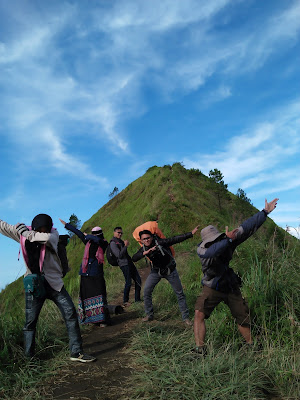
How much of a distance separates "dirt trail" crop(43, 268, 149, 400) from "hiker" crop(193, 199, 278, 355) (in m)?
1.00

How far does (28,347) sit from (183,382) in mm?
2161

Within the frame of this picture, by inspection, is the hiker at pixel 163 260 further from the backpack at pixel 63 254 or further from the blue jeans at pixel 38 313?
the blue jeans at pixel 38 313

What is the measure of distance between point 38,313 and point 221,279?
7.82ft

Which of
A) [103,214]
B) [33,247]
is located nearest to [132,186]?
[103,214]

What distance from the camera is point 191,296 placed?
23.3 feet

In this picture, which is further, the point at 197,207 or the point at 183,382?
the point at 197,207

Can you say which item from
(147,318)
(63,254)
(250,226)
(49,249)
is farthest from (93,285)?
(250,226)

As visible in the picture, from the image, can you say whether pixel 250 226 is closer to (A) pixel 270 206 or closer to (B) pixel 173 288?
(A) pixel 270 206

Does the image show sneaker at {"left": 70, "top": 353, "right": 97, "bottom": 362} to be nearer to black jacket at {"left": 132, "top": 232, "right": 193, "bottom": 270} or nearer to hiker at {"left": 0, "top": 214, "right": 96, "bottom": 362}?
hiker at {"left": 0, "top": 214, "right": 96, "bottom": 362}

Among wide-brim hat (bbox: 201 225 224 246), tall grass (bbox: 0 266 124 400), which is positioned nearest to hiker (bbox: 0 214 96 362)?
tall grass (bbox: 0 266 124 400)

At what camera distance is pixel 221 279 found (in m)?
3.98

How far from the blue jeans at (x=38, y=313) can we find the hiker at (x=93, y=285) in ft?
6.11

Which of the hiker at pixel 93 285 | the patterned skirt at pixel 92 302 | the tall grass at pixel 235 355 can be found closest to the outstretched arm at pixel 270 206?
the tall grass at pixel 235 355

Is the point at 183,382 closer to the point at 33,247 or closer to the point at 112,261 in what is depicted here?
the point at 33,247
